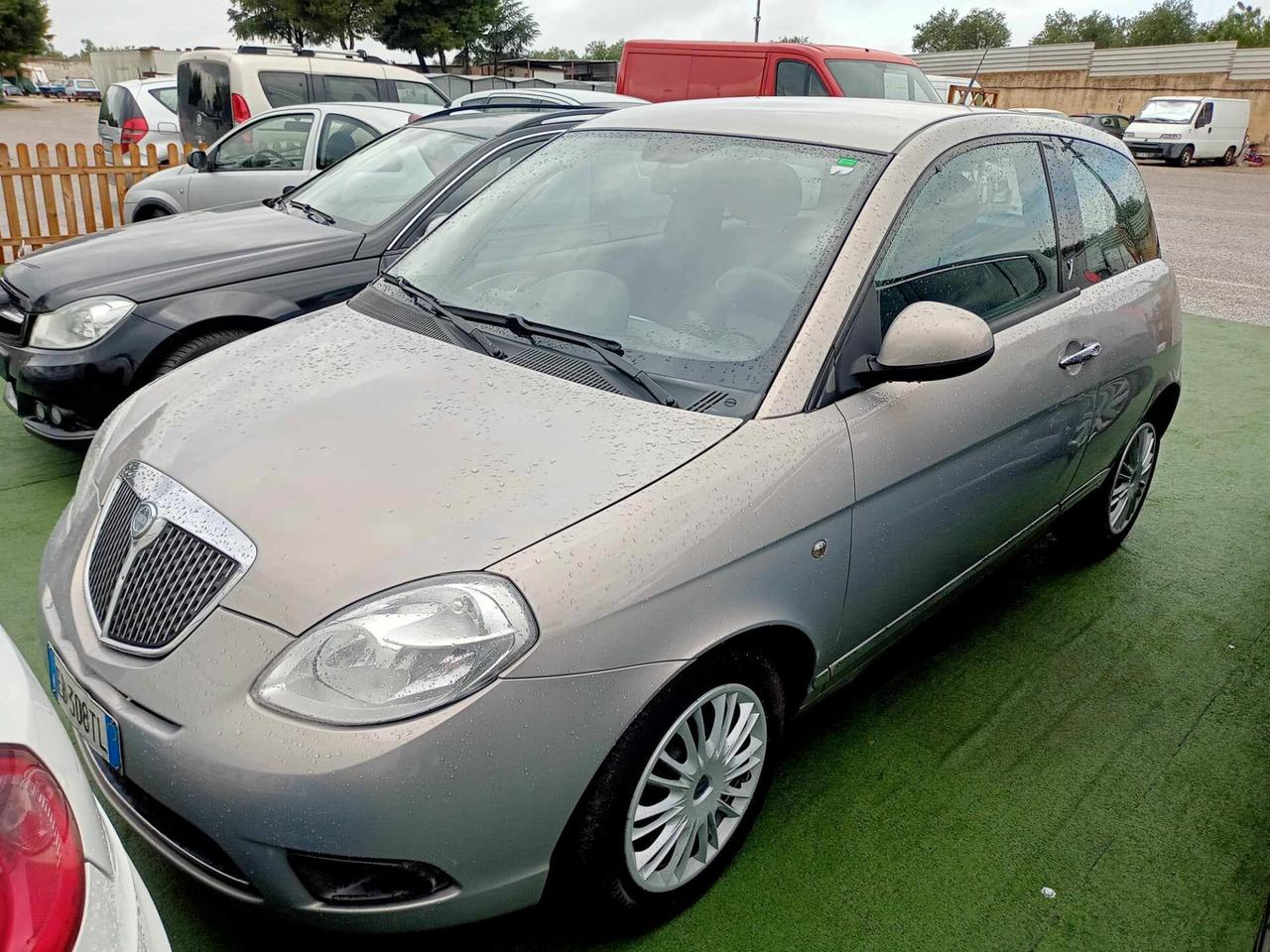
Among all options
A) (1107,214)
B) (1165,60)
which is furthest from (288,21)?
(1107,214)

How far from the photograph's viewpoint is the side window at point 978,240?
2541 millimetres

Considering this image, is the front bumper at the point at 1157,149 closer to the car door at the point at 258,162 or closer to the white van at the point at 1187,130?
the white van at the point at 1187,130

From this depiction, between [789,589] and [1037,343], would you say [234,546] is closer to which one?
[789,589]

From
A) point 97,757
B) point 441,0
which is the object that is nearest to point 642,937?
point 97,757

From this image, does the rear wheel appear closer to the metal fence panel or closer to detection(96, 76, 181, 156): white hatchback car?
detection(96, 76, 181, 156): white hatchback car

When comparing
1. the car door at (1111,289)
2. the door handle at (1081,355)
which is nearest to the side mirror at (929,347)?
the door handle at (1081,355)

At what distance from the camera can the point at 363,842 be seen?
→ 1669mm

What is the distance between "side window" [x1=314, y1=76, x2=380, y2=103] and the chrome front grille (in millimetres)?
9684

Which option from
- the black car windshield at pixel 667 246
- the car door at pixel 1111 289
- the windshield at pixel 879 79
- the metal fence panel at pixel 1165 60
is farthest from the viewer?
the metal fence panel at pixel 1165 60

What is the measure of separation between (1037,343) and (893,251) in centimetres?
71

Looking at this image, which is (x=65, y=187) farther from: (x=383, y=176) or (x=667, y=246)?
(x=667, y=246)

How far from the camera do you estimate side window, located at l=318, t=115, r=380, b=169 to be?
7.12 meters

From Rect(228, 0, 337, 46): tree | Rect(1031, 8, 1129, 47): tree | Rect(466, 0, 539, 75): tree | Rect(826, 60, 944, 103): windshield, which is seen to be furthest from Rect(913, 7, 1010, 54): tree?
Rect(826, 60, 944, 103): windshield

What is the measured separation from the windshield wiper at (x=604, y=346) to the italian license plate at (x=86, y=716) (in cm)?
126
